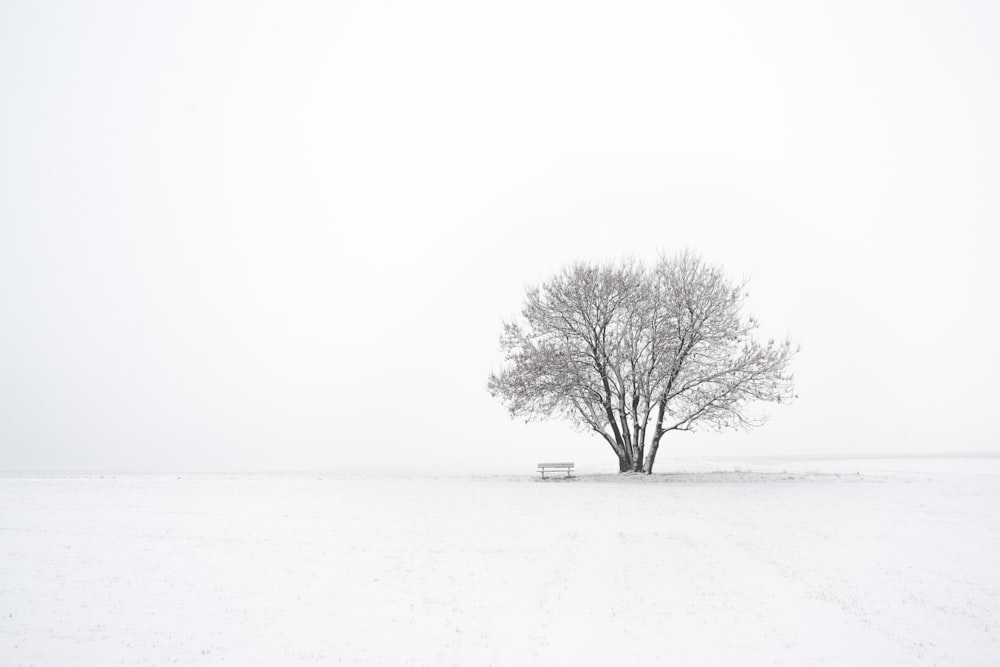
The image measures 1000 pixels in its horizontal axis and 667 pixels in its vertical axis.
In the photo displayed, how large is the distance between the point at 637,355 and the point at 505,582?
87.0ft

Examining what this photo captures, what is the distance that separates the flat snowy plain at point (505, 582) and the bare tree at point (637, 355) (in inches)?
460

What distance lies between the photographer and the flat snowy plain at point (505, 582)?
10336 mm

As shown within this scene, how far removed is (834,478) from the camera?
34906 millimetres

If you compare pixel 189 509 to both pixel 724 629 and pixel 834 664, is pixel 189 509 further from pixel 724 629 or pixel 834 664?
pixel 834 664

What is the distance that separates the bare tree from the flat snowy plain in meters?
11.7

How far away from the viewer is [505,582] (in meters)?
13.9

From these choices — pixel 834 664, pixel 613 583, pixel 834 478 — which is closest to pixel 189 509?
pixel 613 583

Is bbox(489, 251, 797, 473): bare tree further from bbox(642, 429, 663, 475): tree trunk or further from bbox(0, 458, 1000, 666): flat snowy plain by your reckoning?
bbox(0, 458, 1000, 666): flat snowy plain

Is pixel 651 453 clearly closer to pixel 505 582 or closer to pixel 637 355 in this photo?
pixel 637 355

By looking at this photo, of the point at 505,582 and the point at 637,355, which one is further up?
the point at 637,355

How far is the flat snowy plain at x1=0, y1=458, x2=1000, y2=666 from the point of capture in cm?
1034

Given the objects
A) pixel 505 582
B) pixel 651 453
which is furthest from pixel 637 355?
pixel 505 582

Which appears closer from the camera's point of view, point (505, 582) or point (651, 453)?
point (505, 582)

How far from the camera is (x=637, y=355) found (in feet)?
127
